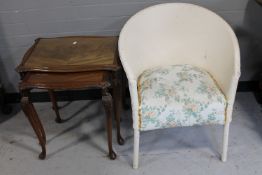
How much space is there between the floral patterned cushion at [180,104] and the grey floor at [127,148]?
0.27 m

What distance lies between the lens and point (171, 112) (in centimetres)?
146

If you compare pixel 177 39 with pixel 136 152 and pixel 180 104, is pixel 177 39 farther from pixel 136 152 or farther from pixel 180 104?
pixel 136 152

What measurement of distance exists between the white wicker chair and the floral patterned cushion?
1.1 inches

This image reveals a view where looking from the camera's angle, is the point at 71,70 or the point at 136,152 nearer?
the point at 71,70

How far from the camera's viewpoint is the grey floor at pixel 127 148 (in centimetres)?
164

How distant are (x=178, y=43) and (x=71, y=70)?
63 centimetres

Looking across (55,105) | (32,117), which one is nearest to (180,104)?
(32,117)

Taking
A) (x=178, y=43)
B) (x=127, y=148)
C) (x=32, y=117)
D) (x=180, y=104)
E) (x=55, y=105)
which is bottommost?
(x=127, y=148)

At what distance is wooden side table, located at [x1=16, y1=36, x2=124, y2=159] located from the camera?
1449 millimetres

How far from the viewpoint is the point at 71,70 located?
1.46 meters

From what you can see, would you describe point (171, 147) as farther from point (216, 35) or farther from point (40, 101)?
point (40, 101)

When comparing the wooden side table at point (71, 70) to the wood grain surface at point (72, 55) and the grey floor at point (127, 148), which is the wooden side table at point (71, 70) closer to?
the wood grain surface at point (72, 55)

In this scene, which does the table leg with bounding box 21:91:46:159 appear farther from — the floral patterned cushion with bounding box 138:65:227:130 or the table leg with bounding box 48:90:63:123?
the floral patterned cushion with bounding box 138:65:227:130

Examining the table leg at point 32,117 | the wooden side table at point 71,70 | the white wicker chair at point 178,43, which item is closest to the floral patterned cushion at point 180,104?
the white wicker chair at point 178,43
